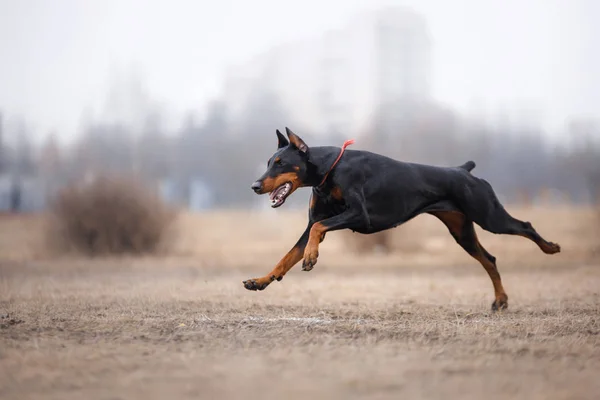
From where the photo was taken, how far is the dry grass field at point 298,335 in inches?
164

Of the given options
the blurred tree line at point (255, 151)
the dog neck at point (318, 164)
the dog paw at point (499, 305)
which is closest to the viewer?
the dog neck at point (318, 164)

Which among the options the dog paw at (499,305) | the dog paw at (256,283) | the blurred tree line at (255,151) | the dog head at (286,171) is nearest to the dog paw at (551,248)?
the dog paw at (499,305)

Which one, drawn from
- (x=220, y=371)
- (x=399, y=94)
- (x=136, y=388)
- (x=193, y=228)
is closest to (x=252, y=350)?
(x=220, y=371)

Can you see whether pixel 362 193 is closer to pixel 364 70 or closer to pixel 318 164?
pixel 318 164

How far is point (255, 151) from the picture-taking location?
32625 millimetres

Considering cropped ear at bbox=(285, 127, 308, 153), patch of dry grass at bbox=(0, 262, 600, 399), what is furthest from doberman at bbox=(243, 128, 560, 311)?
patch of dry grass at bbox=(0, 262, 600, 399)

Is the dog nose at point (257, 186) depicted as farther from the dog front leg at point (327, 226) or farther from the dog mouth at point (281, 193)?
the dog front leg at point (327, 226)

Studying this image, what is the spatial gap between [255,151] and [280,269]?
84.3 ft

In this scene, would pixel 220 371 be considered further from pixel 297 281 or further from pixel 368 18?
pixel 368 18

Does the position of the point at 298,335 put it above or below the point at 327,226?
below

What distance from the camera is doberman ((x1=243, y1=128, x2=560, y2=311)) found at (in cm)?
710

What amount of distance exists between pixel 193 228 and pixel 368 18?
31.4 metres

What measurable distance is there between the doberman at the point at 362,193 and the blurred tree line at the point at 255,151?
12087 mm

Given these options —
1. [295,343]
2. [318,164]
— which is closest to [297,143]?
[318,164]
